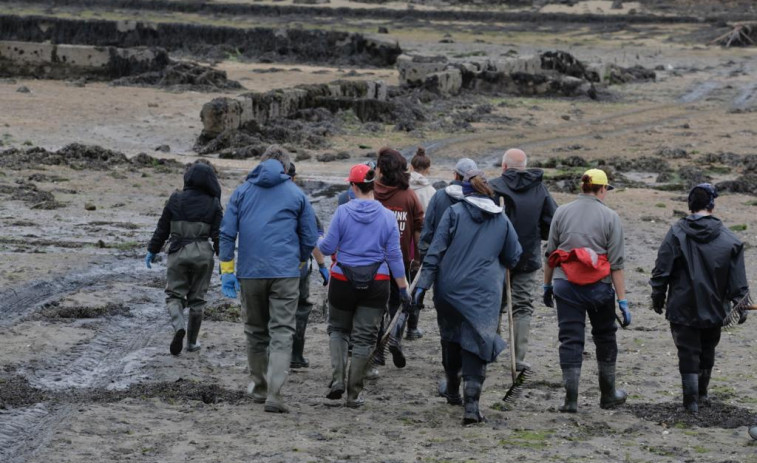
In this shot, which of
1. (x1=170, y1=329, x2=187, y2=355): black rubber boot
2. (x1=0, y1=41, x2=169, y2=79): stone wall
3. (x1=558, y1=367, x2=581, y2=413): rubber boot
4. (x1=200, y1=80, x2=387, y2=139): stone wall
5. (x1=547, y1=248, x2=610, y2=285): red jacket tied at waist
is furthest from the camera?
(x1=0, y1=41, x2=169, y2=79): stone wall

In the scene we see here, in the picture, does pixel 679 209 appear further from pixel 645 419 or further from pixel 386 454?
pixel 386 454

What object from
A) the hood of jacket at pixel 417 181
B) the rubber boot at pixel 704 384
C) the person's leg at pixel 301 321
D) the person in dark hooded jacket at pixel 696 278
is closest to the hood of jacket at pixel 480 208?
the person in dark hooded jacket at pixel 696 278

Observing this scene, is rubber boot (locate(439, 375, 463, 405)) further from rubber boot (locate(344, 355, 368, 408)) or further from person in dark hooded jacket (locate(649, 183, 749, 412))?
person in dark hooded jacket (locate(649, 183, 749, 412))

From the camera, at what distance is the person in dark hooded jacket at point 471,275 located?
7598mm

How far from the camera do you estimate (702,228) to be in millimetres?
7875

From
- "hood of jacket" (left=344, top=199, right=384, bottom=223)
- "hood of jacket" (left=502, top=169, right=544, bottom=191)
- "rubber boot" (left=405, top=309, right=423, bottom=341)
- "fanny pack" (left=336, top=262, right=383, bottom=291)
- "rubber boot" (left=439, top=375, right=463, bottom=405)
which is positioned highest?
"hood of jacket" (left=502, top=169, right=544, bottom=191)

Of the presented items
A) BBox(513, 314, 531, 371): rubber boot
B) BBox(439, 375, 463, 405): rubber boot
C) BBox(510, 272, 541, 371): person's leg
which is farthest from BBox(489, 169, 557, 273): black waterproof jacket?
BBox(439, 375, 463, 405): rubber boot

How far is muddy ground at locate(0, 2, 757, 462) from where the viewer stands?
7.13 m

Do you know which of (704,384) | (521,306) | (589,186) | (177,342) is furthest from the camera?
(177,342)

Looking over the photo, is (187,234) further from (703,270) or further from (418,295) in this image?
(703,270)

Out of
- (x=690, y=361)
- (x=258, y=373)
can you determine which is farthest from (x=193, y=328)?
(x=690, y=361)

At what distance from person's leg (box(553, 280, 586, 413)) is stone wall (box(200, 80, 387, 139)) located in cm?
1638

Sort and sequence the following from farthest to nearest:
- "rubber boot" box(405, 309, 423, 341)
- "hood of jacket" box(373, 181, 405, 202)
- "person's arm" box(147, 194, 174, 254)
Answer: "rubber boot" box(405, 309, 423, 341) → "person's arm" box(147, 194, 174, 254) → "hood of jacket" box(373, 181, 405, 202)

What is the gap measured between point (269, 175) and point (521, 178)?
188 cm
